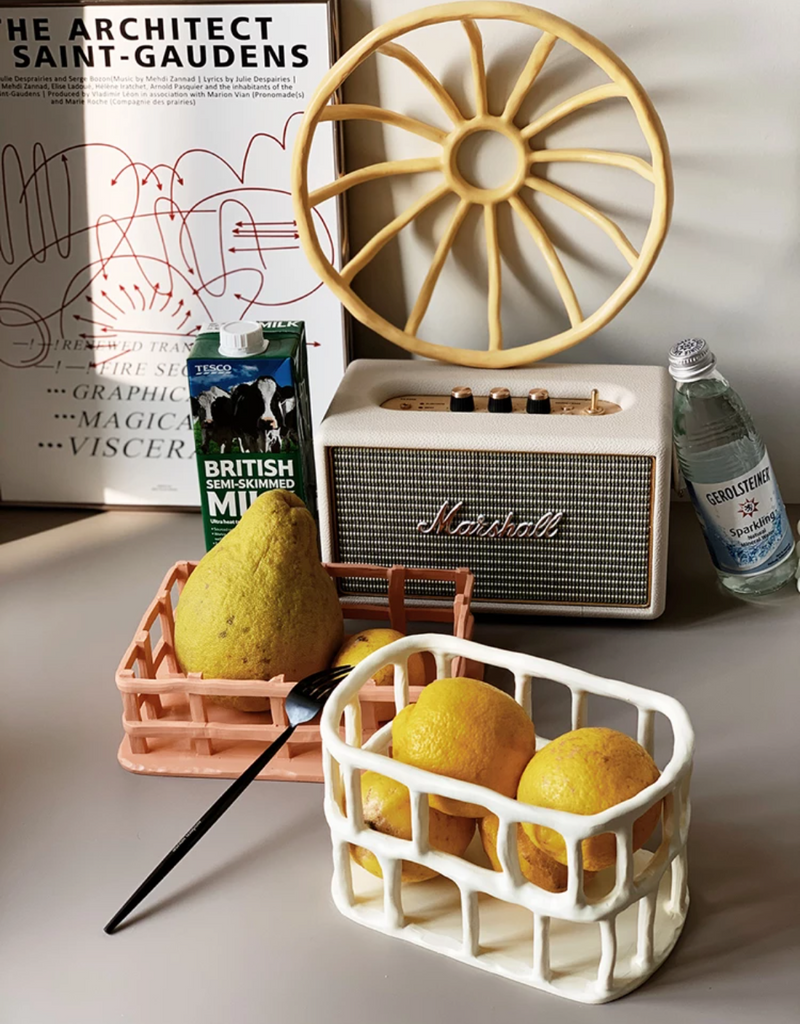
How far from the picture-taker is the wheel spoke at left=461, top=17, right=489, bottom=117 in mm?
1085

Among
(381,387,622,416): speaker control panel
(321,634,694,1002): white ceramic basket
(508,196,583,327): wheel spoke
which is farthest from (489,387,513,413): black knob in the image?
(321,634,694,1002): white ceramic basket

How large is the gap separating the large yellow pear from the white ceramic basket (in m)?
0.11

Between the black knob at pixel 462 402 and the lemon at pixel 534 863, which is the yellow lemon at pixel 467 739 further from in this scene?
the black knob at pixel 462 402

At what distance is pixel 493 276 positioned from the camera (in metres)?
1.17

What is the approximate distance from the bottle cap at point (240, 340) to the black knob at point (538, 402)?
9.4 inches

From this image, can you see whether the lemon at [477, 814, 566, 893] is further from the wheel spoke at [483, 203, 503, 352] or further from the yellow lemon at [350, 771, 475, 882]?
the wheel spoke at [483, 203, 503, 352]

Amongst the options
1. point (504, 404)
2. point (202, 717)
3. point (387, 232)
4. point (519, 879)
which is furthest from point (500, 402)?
point (519, 879)

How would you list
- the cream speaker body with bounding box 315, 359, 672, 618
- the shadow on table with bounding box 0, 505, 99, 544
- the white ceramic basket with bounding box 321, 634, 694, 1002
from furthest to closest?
the shadow on table with bounding box 0, 505, 99, 544, the cream speaker body with bounding box 315, 359, 672, 618, the white ceramic basket with bounding box 321, 634, 694, 1002

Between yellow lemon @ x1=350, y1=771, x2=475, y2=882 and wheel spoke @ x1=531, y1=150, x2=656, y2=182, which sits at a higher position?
wheel spoke @ x1=531, y1=150, x2=656, y2=182

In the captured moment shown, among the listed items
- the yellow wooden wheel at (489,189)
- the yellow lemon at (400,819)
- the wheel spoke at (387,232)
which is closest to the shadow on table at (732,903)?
the yellow lemon at (400,819)

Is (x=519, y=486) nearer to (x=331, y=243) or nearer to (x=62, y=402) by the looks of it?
(x=331, y=243)

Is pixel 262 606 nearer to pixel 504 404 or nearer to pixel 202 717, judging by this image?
pixel 202 717

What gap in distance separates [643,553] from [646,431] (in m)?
0.11

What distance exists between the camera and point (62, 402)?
1.29 meters
